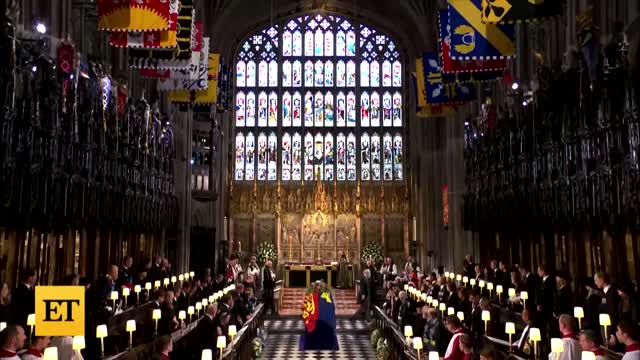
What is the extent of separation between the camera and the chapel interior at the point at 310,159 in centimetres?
1113

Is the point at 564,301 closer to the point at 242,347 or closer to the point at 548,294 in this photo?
the point at 548,294

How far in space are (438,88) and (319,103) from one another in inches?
617

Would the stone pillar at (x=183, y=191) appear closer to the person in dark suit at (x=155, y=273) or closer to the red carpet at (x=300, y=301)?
the red carpet at (x=300, y=301)

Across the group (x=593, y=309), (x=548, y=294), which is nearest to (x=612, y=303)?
(x=593, y=309)

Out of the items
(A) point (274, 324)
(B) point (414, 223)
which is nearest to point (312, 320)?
(A) point (274, 324)

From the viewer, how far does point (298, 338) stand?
16.9 m

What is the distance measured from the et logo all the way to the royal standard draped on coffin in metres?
7.43

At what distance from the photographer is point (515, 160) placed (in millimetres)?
16750

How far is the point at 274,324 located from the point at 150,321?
7.81 metres

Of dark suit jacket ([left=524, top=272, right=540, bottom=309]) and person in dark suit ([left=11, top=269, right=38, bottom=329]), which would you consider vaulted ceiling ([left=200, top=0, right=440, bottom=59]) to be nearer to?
dark suit jacket ([left=524, top=272, right=540, bottom=309])

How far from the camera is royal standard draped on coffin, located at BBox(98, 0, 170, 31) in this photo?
40.0 feet

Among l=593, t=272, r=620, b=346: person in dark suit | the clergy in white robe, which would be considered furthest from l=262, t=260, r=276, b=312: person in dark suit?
the clergy in white robe

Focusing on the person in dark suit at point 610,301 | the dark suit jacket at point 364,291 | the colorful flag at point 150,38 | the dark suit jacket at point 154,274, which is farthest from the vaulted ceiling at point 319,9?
the person in dark suit at point 610,301

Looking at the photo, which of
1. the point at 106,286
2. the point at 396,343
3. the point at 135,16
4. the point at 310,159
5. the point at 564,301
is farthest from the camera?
the point at 310,159
